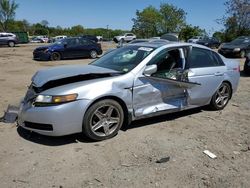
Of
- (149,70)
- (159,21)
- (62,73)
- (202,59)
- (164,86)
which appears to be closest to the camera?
(62,73)

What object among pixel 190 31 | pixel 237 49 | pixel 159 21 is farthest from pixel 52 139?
pixel 159 21

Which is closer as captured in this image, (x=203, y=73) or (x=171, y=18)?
(x=203, y=73)

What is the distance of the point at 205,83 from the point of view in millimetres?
6430

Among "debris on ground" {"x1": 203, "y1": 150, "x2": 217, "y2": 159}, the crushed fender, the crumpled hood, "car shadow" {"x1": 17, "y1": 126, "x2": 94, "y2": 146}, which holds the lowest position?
"car shadow" {"x1": 17, "y1": 126, "x2": 94, "y2": 146}

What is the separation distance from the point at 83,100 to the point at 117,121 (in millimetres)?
750

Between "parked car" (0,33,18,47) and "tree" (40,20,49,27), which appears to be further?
"tree" (40,20,49,27)

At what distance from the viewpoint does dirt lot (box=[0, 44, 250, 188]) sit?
153 inches

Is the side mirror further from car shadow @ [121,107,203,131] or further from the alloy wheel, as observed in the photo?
car shadow @ [121,107,203,131]

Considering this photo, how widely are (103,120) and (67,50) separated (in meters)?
15.8

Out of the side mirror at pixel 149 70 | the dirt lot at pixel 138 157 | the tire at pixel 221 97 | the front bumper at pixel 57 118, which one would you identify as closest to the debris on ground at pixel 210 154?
the dirt lot at pixel 138 157

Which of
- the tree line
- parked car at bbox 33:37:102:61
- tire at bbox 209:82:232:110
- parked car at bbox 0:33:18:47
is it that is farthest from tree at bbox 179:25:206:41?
tire at bbox 209:82:232:110

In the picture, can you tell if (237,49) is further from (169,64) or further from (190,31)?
(190,31)

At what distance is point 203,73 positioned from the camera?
20.9 feet

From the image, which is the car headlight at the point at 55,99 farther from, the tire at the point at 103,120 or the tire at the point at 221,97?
the tire at the point at 221,97
